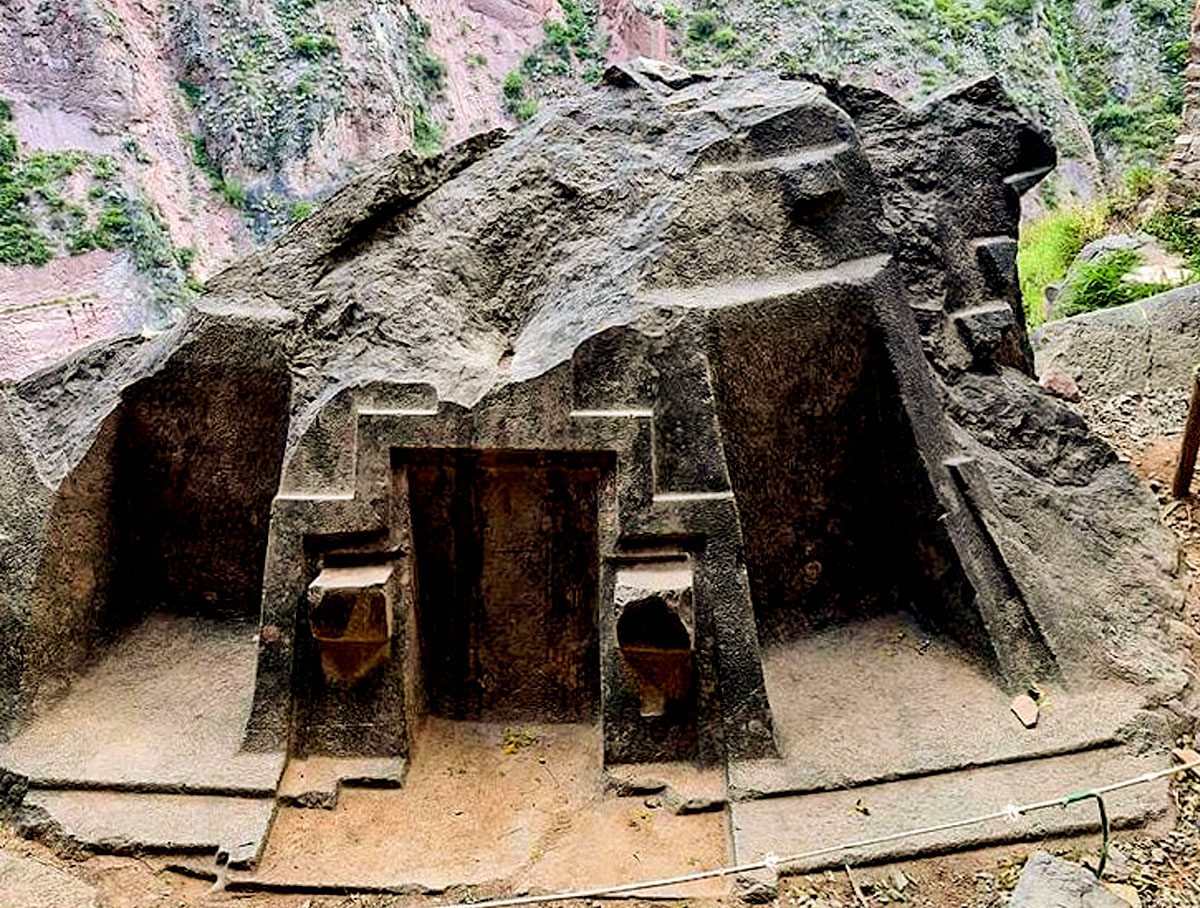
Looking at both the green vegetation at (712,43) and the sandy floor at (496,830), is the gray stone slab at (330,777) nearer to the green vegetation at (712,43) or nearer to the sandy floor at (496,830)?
the sandy floor at (496,830)

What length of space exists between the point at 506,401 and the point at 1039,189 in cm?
1781

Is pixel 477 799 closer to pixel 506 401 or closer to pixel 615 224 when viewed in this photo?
pixel 506 401

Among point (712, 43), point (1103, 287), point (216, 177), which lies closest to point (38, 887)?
point (1103, 287)

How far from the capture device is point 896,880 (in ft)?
12.0

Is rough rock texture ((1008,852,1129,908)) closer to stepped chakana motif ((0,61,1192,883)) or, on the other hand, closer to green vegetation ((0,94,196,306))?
stepped chakana motif ((0,61,1192,883))

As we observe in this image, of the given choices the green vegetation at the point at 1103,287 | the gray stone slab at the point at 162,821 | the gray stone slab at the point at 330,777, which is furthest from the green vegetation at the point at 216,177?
the gray stone slab at the point at 330,777

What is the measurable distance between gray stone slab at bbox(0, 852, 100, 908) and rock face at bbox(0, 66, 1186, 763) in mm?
721

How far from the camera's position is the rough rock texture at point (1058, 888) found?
3186 mm

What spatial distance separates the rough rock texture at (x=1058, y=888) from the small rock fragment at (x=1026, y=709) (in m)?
0.95

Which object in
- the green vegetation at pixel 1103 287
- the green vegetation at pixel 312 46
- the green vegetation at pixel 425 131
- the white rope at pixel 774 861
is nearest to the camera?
the white rope at pixel 774 861

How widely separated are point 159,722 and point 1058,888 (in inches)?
139

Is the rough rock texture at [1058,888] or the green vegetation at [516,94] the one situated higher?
the green vegetation at [516,94]

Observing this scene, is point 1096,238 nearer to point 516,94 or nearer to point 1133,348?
point 1133,348

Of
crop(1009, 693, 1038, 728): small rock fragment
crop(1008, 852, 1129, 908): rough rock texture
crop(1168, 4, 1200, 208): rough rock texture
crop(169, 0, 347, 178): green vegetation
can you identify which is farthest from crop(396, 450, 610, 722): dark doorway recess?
crop(169, 0, 347, 178): green vegetation
